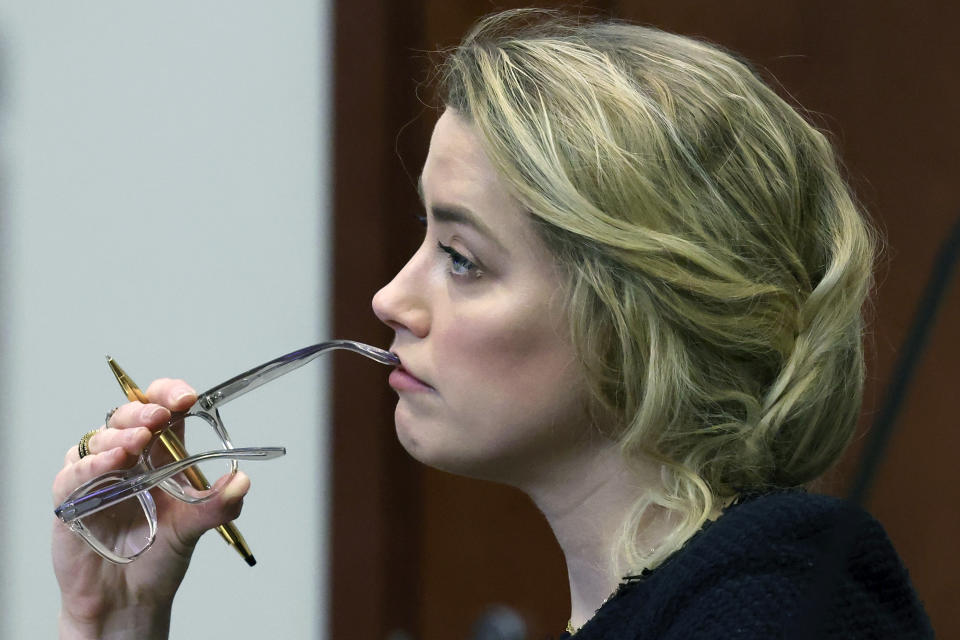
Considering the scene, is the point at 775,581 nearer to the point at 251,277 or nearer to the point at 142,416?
the point at 142,416

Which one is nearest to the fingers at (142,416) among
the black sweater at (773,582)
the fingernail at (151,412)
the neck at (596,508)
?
the fingernail at (151,412)

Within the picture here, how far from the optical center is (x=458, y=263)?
0.81 metres

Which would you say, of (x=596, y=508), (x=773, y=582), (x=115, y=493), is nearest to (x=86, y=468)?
(x=115, y=493)

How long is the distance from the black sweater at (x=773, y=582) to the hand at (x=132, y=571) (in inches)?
14.0

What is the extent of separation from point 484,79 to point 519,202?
0.33ft

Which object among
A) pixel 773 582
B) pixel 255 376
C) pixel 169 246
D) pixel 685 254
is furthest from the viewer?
pixel 169 246

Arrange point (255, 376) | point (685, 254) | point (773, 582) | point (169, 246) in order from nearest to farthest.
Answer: point (773, 582) < point (685, 254) < point (255, 376) < point (169, 246)

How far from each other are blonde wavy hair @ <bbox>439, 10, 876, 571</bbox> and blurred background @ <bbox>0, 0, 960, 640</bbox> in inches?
27.2

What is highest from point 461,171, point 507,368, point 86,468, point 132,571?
point 461,171

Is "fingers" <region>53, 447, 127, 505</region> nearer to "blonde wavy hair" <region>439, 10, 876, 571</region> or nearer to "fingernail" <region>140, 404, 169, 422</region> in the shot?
"fingernail" <region>140, 404, 169, 422</region>

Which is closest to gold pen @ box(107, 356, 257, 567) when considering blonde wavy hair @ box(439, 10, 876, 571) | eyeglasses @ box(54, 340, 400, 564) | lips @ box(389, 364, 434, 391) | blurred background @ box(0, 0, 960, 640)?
eyeglasses @ box(54, 340, 400, 564)

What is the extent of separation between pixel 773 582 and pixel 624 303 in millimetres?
211

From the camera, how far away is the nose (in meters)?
0.81

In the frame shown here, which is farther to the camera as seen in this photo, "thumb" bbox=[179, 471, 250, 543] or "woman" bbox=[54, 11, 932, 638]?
"thumb" bbox=[179, 471, 250, 543]
